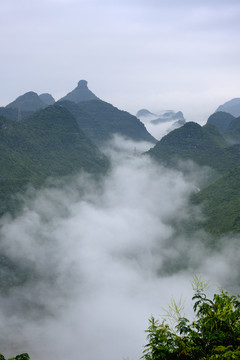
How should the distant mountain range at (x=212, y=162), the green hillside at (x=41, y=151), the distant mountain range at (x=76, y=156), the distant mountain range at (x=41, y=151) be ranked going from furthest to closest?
1. the green hillside at (x=41, y=151)
2. the distant mountain range at (x=41, y=151)
3. the distant mountain range at (x=76, y=156)
4. the distant mountain range at (x=212, y=162)

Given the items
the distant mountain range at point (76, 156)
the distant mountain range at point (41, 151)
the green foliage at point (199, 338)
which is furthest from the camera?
the distant mountain range at point (41, 151)

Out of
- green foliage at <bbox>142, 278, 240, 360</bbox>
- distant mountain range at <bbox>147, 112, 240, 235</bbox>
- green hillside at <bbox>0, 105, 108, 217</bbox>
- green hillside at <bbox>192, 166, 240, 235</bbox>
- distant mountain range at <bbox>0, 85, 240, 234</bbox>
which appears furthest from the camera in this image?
green hillside at <bbox>0, 105, 108, 217</bbox>

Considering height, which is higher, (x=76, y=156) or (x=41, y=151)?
(x=76, y=156)

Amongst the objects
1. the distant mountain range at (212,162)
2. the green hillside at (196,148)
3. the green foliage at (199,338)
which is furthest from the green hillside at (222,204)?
the green foliage at (199,338)

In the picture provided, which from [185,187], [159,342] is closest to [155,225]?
[185,187]

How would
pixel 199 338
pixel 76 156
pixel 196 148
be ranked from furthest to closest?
pixel 196 148
pixel 76 156
pixel 199 338

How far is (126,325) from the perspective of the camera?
112 m

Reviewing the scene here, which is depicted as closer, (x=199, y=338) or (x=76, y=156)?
(x=199, y=338)

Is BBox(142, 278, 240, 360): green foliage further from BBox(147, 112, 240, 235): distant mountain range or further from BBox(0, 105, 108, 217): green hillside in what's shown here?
BBox(0, 105, 108, 217): green hillside

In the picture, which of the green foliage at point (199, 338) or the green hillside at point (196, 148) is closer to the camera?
the green foliage at point (199, 338)

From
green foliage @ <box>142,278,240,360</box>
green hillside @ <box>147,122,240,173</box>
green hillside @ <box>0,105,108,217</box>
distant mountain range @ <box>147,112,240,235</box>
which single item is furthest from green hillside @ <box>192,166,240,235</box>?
green foliage @ <box>142,278,240,360</box>

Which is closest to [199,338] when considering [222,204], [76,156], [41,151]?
[222,204]

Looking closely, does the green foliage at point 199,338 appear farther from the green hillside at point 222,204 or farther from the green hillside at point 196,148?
the green hillside at point 196,148

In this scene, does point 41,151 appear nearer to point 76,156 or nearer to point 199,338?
point 76,156
